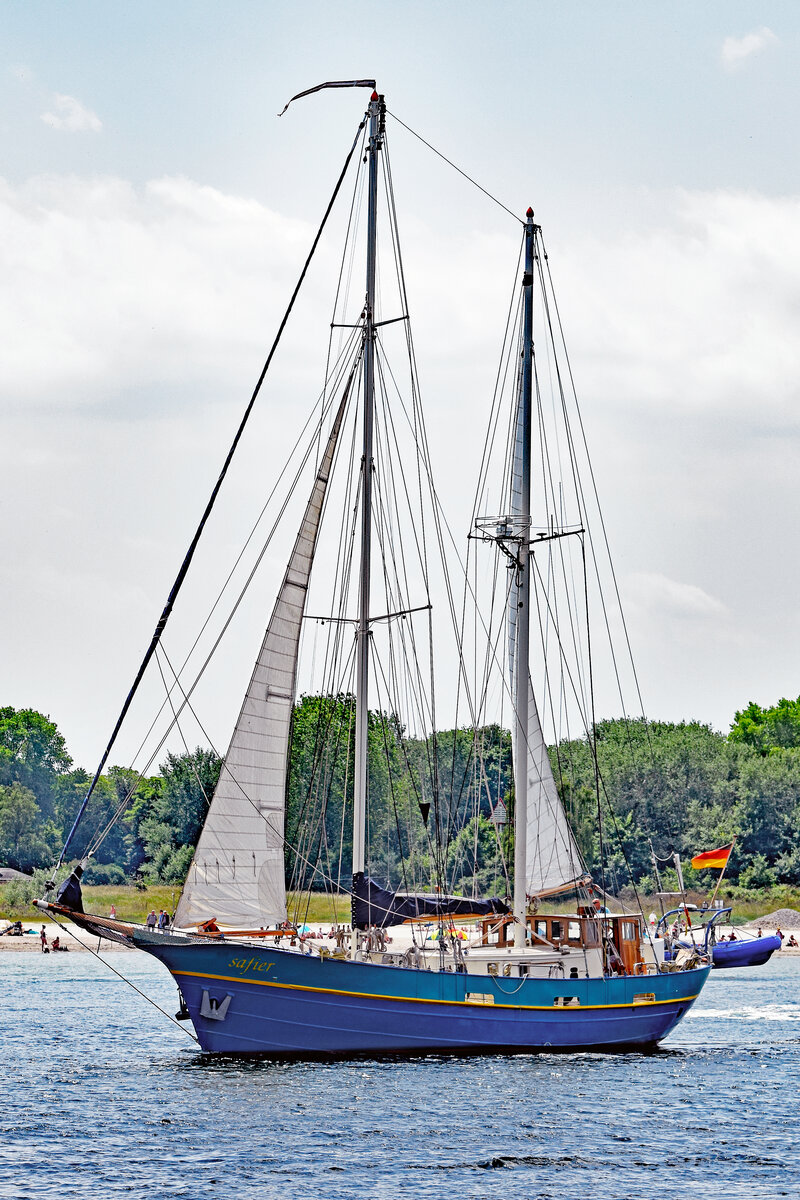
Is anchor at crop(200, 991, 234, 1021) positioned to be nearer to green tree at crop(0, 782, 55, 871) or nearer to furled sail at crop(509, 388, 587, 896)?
furled sail at crop(509, 388, 587, 896)

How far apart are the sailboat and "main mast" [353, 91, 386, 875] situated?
54mm

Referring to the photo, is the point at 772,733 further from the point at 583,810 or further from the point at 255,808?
the point at 255,808

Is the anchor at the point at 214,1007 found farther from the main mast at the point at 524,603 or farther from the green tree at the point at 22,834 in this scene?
Answer: the green tree at the point at 22,834

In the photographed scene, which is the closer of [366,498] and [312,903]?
[366,498]

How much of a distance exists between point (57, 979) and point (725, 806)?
7046cm

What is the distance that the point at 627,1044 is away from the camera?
52.1 meters

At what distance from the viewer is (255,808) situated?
4481cm

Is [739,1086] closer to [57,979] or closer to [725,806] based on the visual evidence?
→ [57,979]

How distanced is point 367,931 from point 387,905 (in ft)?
3.65

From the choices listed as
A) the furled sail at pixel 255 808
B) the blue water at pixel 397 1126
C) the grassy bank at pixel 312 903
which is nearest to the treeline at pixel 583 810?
the grassy bank at pixel 312 903

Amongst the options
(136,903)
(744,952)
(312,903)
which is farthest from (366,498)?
(136,903)

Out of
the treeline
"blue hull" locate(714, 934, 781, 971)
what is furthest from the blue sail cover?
the treeline

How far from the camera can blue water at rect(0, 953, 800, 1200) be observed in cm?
3372

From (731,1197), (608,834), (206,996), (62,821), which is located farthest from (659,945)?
(62,821)
